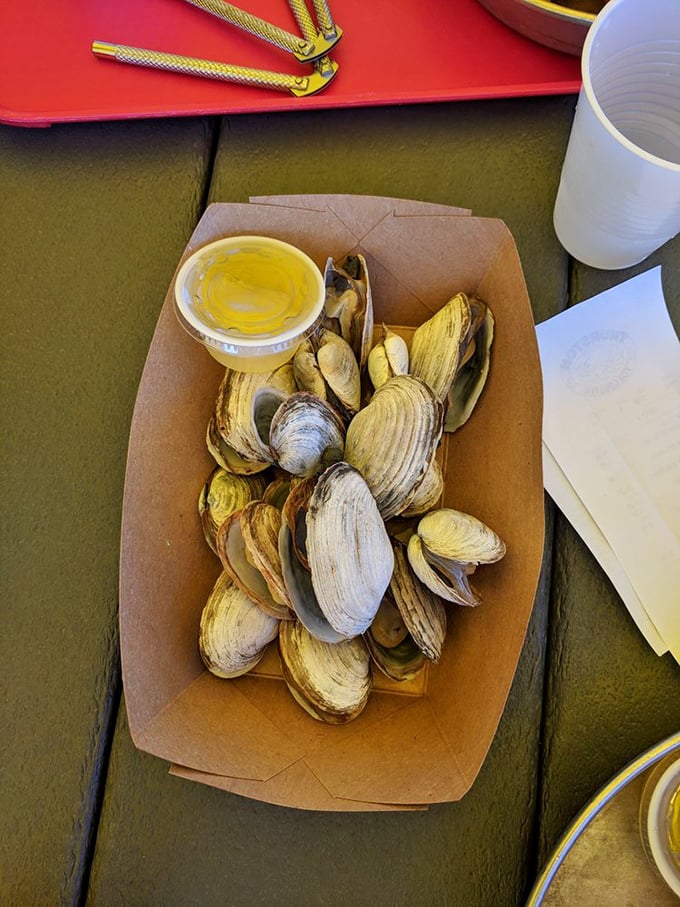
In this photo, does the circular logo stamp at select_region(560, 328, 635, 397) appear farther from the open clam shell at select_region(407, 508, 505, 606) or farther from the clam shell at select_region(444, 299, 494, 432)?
the open clam shell at select_region(407, 508, 505, 606)

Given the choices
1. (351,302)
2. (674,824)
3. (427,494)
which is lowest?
(674,824)

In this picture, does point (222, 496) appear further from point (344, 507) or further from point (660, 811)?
point (660, 811)

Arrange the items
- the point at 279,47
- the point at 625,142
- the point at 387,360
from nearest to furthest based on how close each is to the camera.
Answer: the point at 625,142
the point at 387,360
the point at 279,47

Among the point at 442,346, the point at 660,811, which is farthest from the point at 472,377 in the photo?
the point at 660,811

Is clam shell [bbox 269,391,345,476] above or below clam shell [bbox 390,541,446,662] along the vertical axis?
above

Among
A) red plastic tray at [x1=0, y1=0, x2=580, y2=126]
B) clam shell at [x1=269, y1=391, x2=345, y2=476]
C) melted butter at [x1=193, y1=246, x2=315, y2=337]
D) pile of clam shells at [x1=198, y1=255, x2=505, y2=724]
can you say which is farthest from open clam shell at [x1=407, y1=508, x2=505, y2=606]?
red plastic tray at [x1=0, y1=0, x2=580, y2=126]
